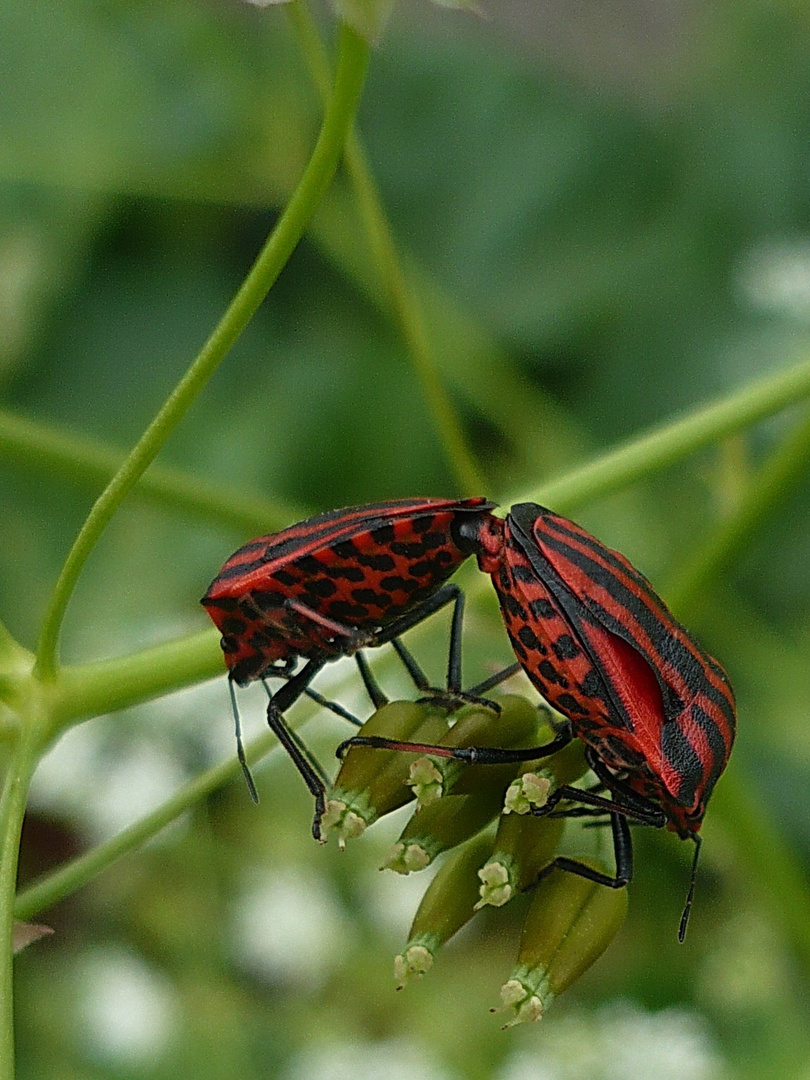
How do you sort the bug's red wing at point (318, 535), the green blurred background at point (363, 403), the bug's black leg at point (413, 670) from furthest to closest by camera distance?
the green blurred background at point (363, 403) < the bug's black leg at point (413, 670) < the bug's red wing at point (318, 535)

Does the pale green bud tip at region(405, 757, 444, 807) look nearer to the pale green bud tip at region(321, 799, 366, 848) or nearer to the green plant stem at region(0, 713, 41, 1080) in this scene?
the pale green bud tip at region(321, 799, 366, 848)

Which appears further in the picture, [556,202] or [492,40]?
[492,40]

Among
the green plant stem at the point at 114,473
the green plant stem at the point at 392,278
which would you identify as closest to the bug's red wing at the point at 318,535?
the green plant stem at the point at 114,473

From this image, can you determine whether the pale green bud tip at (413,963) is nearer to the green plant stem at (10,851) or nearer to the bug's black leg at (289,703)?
the bug's black leg at (289,703)

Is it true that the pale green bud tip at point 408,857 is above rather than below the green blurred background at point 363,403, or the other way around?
below

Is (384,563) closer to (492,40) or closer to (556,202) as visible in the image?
(556,202)

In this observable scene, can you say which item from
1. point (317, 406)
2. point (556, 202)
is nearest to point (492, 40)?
point (556, 202)

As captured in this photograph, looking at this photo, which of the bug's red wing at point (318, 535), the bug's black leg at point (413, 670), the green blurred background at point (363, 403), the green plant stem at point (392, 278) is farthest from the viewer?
the green blurred background at point (363, 403)

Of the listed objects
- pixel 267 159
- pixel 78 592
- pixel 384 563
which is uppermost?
pixel 267 159
